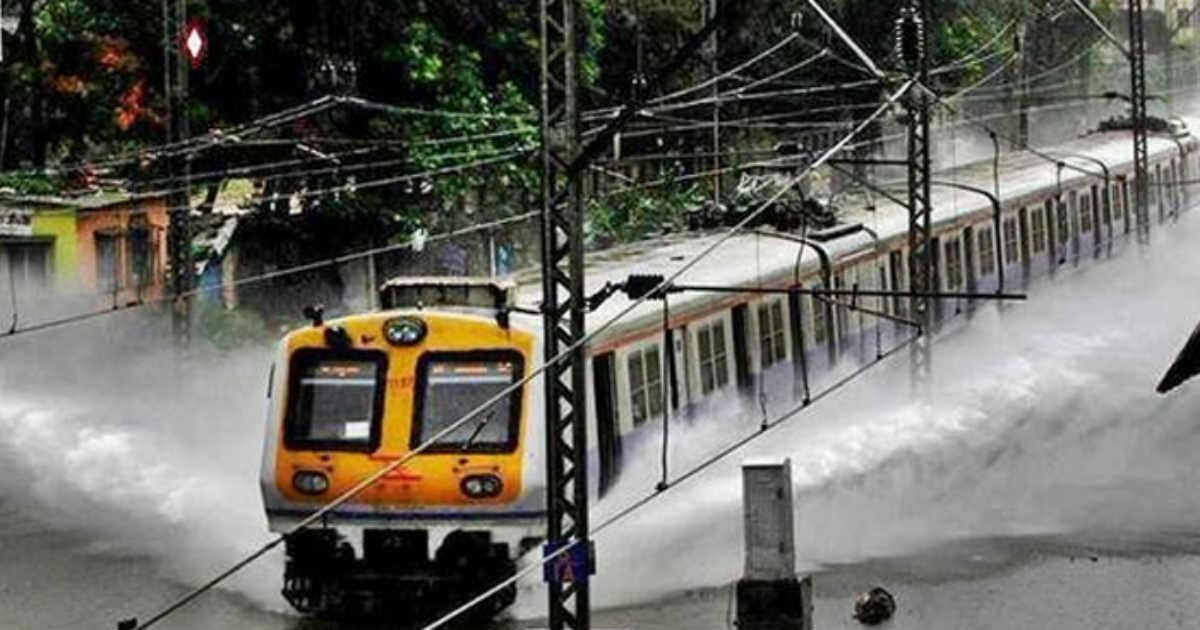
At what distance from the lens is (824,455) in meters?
27.3

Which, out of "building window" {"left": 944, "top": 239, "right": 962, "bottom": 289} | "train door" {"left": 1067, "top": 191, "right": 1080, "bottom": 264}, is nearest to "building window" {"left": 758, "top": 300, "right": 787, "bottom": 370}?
"building window" {"left": 944, "top": 239, "right": 962, "bottom": 289}

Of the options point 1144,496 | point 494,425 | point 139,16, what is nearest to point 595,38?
point 139,16

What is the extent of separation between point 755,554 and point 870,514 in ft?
23.8

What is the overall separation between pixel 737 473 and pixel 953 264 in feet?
24.2

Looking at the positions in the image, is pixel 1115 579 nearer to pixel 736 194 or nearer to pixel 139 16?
pixel 736 194

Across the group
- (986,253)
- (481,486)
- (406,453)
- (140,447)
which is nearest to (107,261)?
(140,447)

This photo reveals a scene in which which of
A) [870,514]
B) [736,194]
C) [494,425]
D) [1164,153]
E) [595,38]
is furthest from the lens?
[1164,153]

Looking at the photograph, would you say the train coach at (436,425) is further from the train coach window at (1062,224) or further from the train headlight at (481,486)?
the train coach window at (1062,224)

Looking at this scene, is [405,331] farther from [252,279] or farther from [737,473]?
[737,473]

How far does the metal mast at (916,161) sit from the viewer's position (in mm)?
25481

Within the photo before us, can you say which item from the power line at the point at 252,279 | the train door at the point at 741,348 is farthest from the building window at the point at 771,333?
the power line at the point at 252,279

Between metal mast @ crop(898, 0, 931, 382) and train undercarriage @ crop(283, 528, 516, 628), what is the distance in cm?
773

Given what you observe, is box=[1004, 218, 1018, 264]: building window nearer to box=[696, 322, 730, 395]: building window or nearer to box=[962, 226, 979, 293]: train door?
box=[962, 226, 979, 293]: train door

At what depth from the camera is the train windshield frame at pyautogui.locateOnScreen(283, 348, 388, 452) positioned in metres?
18.6
